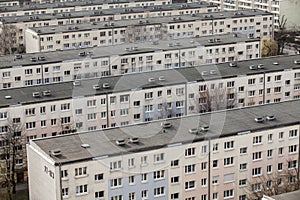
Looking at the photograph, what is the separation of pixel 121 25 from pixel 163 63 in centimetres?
1099

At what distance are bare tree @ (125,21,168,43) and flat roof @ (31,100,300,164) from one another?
2636 cm

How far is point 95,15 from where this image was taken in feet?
211

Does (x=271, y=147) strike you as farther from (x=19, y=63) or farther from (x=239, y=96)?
(x=19, y=63)

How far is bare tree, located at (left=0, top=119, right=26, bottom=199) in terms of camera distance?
32.6 m

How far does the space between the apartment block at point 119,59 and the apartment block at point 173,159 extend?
16.5 m

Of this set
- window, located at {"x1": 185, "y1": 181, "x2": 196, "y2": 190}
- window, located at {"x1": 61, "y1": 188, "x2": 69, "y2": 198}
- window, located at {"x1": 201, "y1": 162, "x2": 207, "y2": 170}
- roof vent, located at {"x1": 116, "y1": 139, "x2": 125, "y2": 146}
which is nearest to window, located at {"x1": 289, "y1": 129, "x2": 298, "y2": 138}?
window, located at {"x1": 201, "y1": 162, "x2": 207, "y2": 170}

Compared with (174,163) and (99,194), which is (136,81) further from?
(99,194)

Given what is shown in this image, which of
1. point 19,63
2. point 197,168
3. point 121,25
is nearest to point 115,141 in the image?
point 197,168

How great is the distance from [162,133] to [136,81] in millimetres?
10088

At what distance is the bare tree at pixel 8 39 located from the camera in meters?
57.7

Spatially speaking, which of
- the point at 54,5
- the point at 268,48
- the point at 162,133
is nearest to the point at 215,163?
the point at 162,133

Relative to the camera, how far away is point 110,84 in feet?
123

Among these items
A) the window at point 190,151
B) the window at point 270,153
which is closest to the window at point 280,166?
the window at point 270,153

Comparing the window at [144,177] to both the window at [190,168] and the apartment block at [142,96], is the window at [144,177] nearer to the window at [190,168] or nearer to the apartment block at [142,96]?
the window at [190,168]
